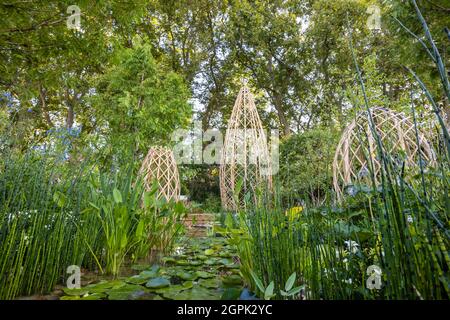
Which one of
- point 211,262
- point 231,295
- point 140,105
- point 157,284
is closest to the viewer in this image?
point 231,295

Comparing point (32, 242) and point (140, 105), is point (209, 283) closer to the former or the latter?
point (32, 242)

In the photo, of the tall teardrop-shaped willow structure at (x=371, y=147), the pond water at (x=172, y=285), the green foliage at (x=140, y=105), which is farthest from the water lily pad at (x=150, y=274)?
the green foliage at (x=140, y=105)

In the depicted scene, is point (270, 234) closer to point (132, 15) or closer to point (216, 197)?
point (132, 15)

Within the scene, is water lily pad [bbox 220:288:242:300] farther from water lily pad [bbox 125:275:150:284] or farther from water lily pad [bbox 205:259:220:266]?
water lily pad [bbox 205:259:220:266]

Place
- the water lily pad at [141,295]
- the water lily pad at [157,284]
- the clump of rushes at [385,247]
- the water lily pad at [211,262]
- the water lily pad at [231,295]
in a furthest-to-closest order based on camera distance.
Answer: the water lily pad at [211,262]
the water lily pad at [157,284]
the water lily pad at [141,295]
the water lily pad at [231,295]
the clump of rushes at [385,247]

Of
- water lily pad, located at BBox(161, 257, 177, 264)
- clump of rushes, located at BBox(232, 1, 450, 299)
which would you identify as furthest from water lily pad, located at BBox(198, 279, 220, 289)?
water lily pad, located at BBox(161, 257, 177, 264)

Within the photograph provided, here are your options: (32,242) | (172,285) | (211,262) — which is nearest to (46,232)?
(32,242)

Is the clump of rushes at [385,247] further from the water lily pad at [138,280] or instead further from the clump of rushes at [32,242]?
the clump of rushes at [32,242]

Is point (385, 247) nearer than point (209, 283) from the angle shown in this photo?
Yes

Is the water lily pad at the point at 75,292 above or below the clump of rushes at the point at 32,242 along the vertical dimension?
below

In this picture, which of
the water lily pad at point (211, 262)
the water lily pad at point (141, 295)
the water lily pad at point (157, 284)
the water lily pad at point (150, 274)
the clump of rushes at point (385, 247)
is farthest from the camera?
the water lily pad at point (211, 262)

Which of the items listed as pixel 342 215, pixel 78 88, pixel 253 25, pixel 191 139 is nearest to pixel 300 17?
pixel 253 25

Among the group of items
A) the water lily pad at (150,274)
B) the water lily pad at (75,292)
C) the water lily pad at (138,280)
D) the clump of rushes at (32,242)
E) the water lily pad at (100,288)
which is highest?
the clump of rushes at (32,242)

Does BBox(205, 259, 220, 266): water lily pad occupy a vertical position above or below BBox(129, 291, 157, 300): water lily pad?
below
